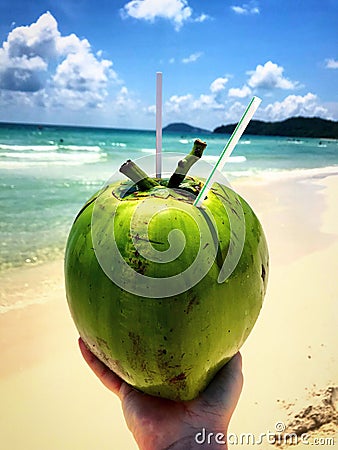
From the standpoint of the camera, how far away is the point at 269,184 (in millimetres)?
10594

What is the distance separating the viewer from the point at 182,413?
4.58ft

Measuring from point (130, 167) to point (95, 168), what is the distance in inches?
521

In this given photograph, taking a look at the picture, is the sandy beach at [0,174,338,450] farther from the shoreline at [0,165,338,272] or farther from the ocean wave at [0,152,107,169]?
the ocean wave at [0,152,107,169]

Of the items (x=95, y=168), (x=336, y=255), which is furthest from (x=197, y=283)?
(x=95, y=168)

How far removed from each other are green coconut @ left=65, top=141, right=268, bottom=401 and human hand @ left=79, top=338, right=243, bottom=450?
143 mm

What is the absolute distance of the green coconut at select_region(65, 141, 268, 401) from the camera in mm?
1118

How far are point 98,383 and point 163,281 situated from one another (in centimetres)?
202

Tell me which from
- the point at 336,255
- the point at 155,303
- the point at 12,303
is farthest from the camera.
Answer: the point at 336,255

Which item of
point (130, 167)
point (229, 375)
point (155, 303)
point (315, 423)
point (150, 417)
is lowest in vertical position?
point (315, 423)

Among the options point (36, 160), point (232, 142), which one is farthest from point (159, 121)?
point (36, 160)

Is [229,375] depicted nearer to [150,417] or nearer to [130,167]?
[150,417]
